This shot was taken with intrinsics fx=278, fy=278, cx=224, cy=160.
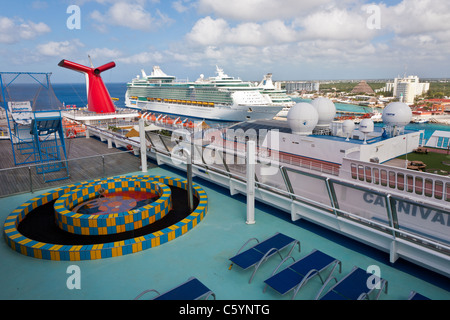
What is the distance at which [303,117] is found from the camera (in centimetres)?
1588

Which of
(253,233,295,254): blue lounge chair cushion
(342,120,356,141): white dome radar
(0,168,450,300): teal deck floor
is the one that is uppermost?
(342,120,356,141): white dome radar

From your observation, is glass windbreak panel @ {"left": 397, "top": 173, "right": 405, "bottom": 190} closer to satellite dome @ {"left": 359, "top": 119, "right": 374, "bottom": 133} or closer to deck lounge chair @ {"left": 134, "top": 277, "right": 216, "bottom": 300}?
satellite dome @ {"left": 359, "top": 119, "right": 374, "bottom": 133}

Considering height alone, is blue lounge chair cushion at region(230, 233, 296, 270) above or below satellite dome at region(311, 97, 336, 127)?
below

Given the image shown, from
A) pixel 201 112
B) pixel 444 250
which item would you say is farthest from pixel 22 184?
pixel 201 112

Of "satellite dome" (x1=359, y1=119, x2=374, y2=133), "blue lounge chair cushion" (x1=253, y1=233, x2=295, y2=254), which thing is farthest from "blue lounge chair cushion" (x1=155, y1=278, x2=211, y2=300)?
"satellite dome" (x1=359, y1=119, x2=374, y2=133)

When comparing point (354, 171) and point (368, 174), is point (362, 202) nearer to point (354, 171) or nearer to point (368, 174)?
point (368, 174)

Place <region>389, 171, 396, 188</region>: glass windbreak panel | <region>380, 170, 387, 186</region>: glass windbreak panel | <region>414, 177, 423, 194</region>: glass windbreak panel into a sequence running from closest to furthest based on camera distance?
<region>414, 177, 423, 194</region>: glass windbreak panel < <region>389, 171, 396, 188</region>: glass windbreak panel < <region>380, 170, 387, 186</region>: glass windbreak panel

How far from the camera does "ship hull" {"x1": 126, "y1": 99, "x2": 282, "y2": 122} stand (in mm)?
53031

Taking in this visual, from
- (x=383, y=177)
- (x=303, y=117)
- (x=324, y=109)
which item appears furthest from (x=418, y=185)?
(x=324, y=109)

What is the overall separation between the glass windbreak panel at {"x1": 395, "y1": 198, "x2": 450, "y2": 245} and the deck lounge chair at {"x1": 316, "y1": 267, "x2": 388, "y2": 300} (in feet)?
3.91

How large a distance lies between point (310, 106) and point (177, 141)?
8.78 meters

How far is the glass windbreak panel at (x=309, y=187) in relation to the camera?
6332 millimetres

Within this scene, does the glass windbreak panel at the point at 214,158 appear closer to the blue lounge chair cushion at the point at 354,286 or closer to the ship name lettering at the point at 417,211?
the ship name lettering at the point at 417,211

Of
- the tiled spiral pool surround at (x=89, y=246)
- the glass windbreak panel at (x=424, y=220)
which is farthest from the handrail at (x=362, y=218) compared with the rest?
the tiled spiral pool surround at (x=89, y=246)
